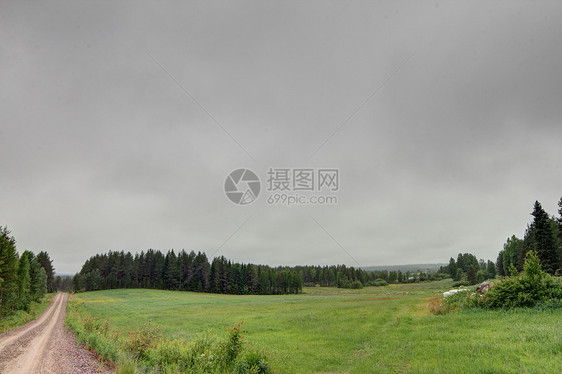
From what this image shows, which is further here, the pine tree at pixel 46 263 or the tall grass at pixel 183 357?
the pine tree at pixel 46 263

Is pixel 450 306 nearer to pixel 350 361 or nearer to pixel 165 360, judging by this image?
pixel 350 361

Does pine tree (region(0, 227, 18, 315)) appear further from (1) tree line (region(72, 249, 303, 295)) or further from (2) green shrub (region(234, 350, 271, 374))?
(1) tree line (region(72, 249, 303, 295))

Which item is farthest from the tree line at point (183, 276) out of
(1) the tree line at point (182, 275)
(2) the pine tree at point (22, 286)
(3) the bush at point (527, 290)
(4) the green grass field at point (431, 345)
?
(3) the bush at point (527, 290)

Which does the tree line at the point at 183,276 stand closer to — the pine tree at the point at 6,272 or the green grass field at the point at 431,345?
the pine tree at the point at 6,272

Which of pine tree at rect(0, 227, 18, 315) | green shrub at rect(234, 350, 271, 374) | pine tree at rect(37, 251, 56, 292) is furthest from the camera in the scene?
pine tree at rect(37, 251, 56, 292)

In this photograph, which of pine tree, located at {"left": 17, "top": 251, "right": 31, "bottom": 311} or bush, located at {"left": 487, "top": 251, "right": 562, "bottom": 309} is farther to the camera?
pine tree, located at {"left": 17, "top": 251, "right": 31, "bottom": 311}

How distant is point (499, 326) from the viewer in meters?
14.4

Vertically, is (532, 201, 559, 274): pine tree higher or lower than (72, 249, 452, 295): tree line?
higher

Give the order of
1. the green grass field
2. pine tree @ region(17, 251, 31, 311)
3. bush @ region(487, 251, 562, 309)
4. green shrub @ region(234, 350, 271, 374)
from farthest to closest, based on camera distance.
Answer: pine tree @ region(17, 251, 31, 311)
bush @ region(487, 251, 562, 309)
green shrub @ region(234, 350, 271, 374)
the green grass field

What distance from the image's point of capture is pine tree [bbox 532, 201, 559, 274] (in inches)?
1838

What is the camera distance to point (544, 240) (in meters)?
47.8

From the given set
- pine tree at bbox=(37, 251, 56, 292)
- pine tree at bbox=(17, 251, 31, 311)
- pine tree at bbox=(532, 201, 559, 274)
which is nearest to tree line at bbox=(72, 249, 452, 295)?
pine tree at bbox=(37, 251, 56, 292)

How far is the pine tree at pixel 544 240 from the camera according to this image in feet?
153

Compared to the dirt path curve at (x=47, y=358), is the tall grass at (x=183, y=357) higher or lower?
higher
